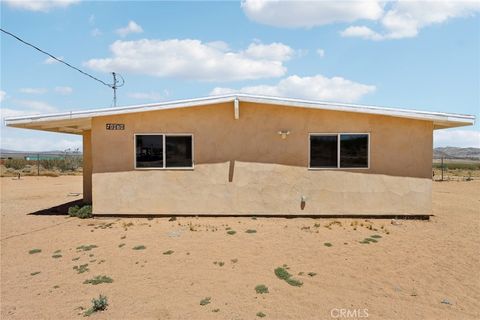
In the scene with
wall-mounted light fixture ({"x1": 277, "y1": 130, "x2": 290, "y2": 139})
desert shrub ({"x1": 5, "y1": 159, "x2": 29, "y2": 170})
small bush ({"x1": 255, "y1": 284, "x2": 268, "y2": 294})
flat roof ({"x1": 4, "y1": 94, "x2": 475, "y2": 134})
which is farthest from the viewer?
desert shrub ({"x1": 5, "y1": 159, "x2": 29, "y2": 170})

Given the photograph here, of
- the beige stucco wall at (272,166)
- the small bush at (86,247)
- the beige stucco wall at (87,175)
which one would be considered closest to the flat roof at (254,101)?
the beige stucco wall at (272,166)

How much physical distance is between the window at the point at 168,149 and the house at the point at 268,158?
28 millimetres

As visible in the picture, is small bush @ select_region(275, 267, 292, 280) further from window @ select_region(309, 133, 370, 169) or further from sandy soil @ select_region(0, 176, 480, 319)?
window @ select_region(309, 133, 370, 169)

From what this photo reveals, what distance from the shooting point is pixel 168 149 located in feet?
31.1

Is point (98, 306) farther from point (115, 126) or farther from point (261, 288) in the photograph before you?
point (115, 126)

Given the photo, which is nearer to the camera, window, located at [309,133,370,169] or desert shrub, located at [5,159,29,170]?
window, located at [309,133,370,169]

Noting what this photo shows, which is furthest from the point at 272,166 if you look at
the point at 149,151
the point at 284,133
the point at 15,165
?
the point at 15,165

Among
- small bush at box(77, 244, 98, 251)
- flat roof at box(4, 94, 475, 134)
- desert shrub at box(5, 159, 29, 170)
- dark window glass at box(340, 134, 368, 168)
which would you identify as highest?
flat roof at box(4, 94, 475, 134)

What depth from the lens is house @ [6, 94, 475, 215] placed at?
9.26 metres

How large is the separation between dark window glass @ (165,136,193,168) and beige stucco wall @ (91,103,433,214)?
20 centimetres

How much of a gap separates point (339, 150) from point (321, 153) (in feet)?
1.61

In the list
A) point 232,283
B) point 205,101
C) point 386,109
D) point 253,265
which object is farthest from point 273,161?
point 232,283

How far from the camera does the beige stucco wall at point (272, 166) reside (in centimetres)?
927

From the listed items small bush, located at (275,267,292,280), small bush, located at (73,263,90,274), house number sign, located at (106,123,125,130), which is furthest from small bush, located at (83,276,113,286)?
house number sign, located at (106,123,125,130)
